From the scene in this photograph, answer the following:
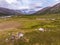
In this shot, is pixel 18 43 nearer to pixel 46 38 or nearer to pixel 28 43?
pixel 28 43

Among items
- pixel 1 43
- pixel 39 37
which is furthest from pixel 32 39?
pixel 1 43

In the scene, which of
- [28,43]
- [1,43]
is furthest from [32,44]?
[1,43]

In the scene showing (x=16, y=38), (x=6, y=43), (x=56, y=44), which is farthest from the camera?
(x=16, y=38)

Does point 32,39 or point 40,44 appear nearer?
point 40,44

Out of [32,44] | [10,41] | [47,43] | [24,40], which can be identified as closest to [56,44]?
[47,43]

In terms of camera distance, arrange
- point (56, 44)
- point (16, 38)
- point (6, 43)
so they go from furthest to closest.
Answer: point (16, 38)
point (6, 43)
point (56, 44)

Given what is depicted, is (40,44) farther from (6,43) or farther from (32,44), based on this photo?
(6,43)

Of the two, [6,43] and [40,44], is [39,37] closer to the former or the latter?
[40,44]

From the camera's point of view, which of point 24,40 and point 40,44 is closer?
point 40,44
